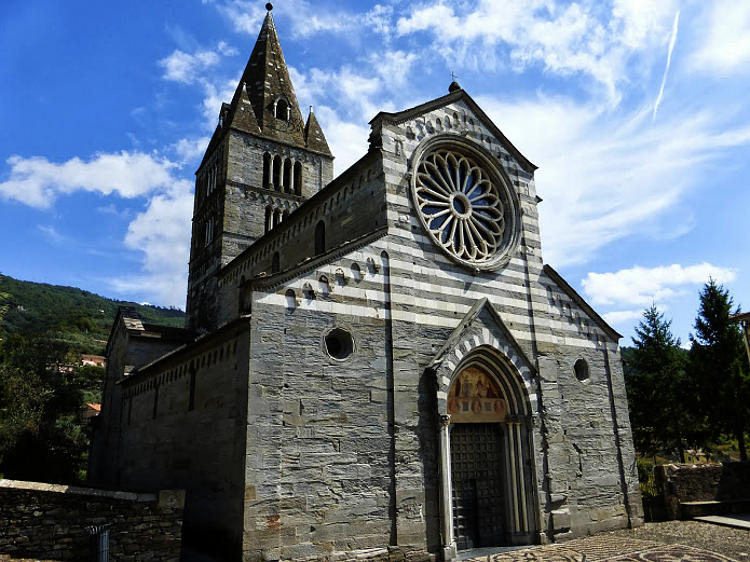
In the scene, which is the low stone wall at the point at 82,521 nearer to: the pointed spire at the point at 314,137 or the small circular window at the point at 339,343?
the small circular window at the point at 339,343

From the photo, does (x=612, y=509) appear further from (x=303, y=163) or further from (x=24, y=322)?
(x=24, y=322)

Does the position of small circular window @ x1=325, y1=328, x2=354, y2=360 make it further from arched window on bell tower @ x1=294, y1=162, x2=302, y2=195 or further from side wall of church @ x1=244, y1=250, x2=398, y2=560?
arched window on bell tower @ x1=294, y1=162, x2=302, y2=195

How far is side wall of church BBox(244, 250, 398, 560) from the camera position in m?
9.34

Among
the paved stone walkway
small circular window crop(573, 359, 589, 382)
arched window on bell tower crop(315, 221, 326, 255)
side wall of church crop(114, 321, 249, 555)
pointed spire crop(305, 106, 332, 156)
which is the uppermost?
pointed spire crop(305, 106, 332, 156)

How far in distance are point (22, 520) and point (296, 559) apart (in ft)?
15.0

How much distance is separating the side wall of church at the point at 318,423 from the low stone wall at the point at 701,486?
10.0m

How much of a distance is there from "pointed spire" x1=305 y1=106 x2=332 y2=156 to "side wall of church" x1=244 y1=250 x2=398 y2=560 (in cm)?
1848

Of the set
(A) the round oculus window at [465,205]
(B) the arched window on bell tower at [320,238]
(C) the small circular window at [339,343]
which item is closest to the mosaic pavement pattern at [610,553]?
(C) the small circular window at [339,343]

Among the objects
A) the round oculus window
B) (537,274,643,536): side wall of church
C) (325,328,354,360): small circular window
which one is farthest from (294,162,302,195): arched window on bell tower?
(325,328,354,360): small circular window

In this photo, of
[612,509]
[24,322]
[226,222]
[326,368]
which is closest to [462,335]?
[326,368]

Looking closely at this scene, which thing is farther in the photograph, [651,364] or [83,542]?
[651,364]

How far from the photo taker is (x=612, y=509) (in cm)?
1434

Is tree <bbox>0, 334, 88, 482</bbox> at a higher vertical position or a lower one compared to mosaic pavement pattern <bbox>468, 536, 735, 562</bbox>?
higher

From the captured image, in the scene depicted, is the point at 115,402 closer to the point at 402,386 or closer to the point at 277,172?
the point at 277,172
